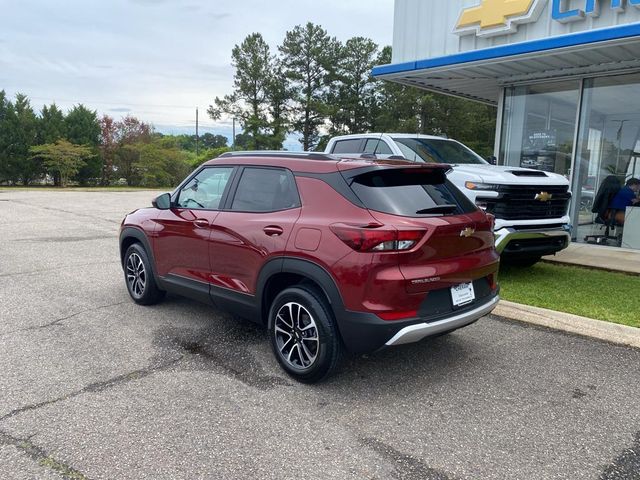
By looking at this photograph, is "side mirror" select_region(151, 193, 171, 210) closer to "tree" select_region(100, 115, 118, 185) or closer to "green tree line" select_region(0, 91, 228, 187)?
"green tree line" select_region(0, 91, 228, 187)

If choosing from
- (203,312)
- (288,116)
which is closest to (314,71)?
(288,116)

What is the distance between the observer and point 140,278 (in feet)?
18.5

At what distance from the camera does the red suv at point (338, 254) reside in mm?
3344

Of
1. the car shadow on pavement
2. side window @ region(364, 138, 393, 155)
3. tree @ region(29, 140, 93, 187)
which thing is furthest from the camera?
tree @ region(29, 140, 93, 187)

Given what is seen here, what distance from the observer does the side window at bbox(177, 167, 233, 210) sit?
469 centimetres

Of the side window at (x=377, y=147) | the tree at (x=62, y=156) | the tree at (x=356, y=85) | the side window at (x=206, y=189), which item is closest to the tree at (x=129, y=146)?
the tree at (x=62, y=156)

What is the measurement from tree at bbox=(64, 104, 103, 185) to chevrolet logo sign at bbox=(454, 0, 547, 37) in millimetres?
33541

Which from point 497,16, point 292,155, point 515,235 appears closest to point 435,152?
point 515,235

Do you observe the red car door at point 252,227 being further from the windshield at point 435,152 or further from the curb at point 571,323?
the windshield at point 435,152

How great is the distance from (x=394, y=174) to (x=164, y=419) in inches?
93.5

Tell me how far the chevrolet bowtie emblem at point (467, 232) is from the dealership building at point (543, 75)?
5.51 metres

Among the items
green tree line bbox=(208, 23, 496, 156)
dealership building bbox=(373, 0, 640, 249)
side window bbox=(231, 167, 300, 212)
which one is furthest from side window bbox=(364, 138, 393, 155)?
green tree line bbox=(208, 23, 496, 156)

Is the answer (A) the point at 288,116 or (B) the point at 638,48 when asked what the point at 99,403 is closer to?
(B) the point at 638,48

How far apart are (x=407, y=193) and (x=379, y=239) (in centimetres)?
60
